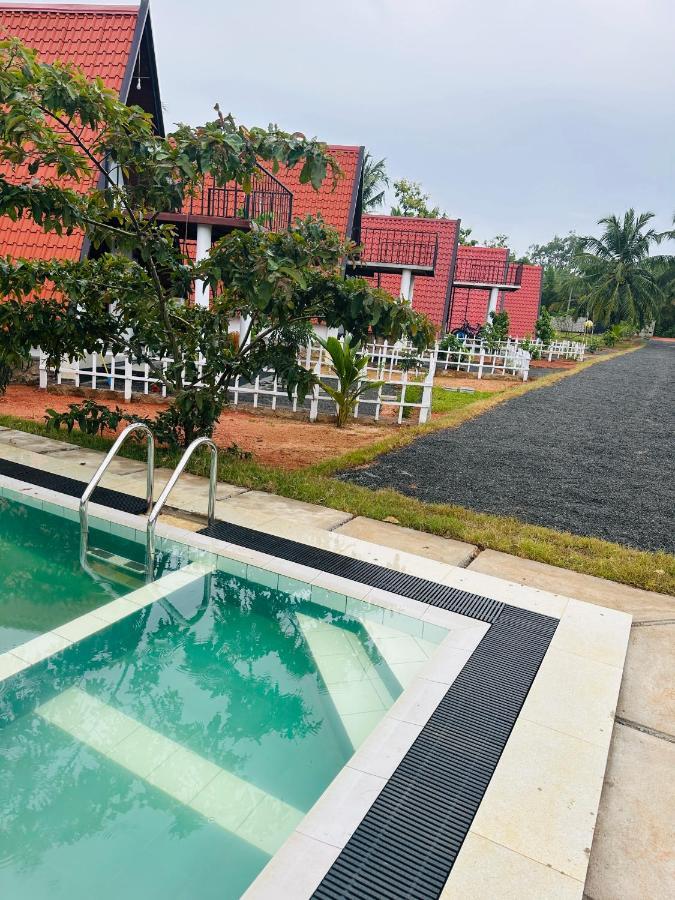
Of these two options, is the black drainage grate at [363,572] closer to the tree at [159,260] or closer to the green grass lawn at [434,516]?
the green grass lawn at [434,516]

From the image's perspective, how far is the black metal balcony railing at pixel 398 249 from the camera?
64.1ft

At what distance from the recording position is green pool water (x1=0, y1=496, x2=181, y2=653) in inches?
150

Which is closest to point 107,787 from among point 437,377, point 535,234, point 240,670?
point 240,670

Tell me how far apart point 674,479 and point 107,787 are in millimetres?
7495

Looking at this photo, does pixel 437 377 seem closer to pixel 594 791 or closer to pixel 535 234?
pixel 594 791

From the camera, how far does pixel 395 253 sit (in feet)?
74.1

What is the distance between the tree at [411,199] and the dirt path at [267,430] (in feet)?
102

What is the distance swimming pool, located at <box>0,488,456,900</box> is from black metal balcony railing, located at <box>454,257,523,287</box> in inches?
958

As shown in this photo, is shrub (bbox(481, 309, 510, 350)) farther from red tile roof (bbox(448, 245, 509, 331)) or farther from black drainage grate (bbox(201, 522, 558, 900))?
black drainage grate (bbox(201, 522, 558, 900))

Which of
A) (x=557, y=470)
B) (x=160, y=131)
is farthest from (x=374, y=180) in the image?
(x=557, y=470)

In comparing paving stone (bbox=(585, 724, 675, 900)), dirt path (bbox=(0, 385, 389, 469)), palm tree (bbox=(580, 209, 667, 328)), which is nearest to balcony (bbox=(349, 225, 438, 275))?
dirt path (bbox=(0, 385, 389, 469))

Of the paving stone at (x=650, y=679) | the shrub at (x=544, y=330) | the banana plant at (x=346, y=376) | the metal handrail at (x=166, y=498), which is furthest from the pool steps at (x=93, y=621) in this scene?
the shrub at (x=544, y=330)

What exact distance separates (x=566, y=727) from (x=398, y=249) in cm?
2006

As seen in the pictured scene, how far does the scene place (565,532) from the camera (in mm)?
5629
